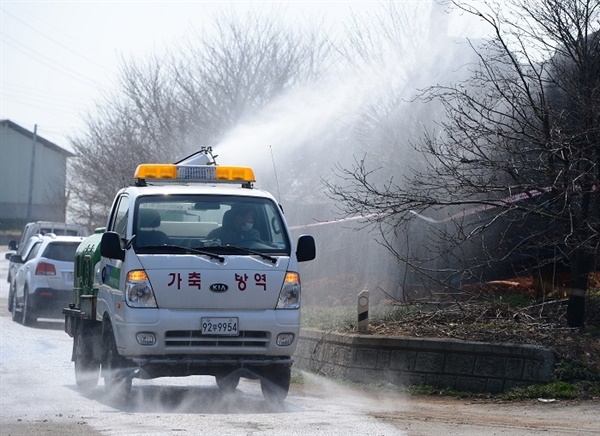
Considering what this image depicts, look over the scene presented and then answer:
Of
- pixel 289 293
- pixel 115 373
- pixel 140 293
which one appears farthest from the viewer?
pixel 115 373

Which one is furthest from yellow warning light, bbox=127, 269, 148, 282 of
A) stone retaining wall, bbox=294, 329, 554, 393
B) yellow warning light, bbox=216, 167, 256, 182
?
stone retaining wall, bbox=294, 329, 554, 393

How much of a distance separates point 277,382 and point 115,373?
154 centimetres

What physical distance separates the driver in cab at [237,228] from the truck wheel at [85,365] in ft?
7.33

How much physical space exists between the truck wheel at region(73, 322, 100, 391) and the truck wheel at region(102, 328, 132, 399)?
1034 mm

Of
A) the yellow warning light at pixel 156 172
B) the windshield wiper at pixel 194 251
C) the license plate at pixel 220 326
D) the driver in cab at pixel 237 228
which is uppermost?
the yellow warning light at pixel 156 172

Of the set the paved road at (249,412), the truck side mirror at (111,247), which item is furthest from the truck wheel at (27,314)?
the truck side mirror at (111,247)

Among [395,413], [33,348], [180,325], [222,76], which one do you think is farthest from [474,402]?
[222,76]

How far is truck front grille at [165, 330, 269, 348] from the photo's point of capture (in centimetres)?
948

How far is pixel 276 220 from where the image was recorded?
34.1 feet

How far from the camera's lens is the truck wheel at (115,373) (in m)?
9.84

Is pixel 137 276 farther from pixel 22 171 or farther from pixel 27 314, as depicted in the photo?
pixel 22 171

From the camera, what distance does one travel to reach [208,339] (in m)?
9.52

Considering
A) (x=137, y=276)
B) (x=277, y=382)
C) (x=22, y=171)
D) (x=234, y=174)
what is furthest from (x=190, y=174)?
(x=22, y=171)

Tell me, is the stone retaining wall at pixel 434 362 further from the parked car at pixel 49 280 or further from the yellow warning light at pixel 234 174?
the parked car at pixel 49 280
